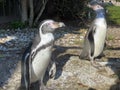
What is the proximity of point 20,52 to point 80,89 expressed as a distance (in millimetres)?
1767

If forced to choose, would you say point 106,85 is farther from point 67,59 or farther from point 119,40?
point 119,40

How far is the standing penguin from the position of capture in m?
5.00

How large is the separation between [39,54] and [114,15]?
689 cm

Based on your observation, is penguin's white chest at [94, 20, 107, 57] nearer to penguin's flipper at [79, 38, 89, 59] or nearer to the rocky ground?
penguin's flipper at [79, 38, 89, 59]

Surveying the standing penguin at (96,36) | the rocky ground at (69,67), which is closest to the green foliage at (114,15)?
the rocky ground at (69,67)

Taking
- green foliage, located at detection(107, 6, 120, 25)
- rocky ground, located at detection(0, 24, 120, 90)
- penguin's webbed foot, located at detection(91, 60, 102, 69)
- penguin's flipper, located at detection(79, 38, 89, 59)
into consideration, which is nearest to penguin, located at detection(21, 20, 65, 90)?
rocky ground, located at detection(0, 24, 120, 90)

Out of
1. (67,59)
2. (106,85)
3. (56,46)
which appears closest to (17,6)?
(56,46)

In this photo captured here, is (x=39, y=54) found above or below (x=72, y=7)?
above

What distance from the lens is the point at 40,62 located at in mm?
3990

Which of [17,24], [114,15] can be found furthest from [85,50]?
[114,15]

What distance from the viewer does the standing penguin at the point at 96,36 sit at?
500 cm

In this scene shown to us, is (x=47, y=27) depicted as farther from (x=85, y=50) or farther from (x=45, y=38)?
(x=85, y=50)

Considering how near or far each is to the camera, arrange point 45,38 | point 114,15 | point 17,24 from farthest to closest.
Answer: point 114,15
point 17,24
point 45,38

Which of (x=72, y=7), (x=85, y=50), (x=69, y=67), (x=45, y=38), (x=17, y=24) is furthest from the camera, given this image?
(x=72, y=7)
